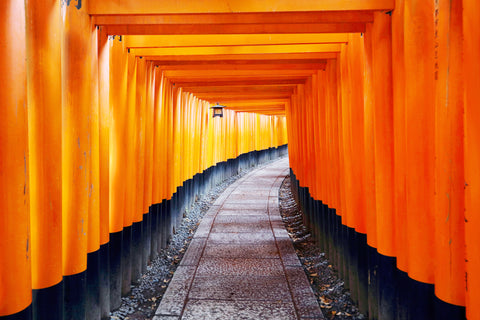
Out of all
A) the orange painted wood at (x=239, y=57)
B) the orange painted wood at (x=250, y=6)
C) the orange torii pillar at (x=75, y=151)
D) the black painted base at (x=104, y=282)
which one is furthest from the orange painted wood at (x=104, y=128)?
the orange painted wood at (x=239, y=57)

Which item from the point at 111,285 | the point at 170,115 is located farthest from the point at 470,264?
the point at 170,115

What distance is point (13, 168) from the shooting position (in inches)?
94.8

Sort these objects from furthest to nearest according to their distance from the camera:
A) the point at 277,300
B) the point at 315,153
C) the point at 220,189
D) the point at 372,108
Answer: the point at 220,189 → the point at 315,153 → the point at 277,300 → the point at 372,108

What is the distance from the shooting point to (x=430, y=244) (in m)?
2.96

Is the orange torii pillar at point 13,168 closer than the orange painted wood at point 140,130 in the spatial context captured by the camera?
Yes

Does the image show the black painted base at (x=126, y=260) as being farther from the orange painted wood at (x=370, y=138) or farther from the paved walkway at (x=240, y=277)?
the orange painted wood at (x=370, y=138)

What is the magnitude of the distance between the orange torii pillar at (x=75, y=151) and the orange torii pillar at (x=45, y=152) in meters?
0.39

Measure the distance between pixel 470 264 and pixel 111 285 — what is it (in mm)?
3982

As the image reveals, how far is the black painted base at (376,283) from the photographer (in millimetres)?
2945

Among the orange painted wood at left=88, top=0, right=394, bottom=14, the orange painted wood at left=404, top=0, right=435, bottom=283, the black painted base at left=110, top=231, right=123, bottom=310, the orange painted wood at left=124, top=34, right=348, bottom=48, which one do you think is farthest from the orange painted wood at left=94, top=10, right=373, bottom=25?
the black painted base at left=110, top=231, right=123, bottom=310

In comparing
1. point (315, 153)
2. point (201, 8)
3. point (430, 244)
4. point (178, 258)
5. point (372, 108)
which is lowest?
point (178, 258)

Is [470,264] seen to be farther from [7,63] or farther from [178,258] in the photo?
[178,258]

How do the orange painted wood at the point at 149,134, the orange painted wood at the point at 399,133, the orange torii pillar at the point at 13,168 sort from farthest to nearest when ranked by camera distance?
the orange painted wood at the point at 149,134, the orange painted wood at the point at 399,133, the orange torii pillar at the point at 13,168

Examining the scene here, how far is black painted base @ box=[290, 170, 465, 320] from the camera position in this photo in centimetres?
295
